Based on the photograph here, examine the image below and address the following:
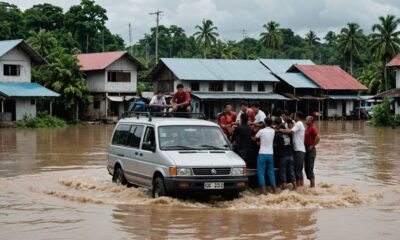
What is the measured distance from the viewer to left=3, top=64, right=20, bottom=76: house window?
46469 mm

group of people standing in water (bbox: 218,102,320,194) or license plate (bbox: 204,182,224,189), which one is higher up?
group of people standing in water (bbox: 218,102,320,194)

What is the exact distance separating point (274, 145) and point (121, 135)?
11.9 feet

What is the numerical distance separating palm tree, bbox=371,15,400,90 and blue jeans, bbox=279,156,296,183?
5296 cm

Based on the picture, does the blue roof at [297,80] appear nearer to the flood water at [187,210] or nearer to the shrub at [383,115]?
the shrub at [383,115]

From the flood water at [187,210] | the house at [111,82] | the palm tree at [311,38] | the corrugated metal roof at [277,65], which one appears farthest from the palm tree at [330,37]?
the flood water at [187,210]

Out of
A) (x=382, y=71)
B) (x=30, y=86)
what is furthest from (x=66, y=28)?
(x=382, y=71)

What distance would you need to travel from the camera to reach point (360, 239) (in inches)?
369

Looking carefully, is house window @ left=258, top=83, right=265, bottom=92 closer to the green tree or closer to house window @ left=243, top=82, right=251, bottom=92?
house window @ left=243, top=82, right=251, bottom=92

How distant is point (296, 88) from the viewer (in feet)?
209

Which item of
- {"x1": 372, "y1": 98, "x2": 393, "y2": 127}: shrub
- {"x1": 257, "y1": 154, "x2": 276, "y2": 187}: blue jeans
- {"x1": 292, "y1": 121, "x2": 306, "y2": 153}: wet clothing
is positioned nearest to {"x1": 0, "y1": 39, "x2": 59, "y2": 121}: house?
{"x1": 372, "y1": 98, "x2": 393, "y2": 127}: shrub

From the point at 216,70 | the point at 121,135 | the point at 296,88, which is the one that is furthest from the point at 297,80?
the point at 121,135

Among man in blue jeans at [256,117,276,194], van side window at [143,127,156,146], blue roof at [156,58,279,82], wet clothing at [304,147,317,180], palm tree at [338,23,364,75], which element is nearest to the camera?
van side window at [143,127,156,146]

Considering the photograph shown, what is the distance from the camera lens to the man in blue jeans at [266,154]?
13.2 meters

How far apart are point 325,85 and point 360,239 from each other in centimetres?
5504
